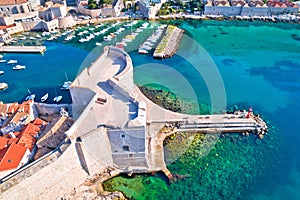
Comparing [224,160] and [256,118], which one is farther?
[256,118]

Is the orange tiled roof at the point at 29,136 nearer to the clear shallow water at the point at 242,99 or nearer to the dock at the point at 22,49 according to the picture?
the clear shallow water at the point at 242,99

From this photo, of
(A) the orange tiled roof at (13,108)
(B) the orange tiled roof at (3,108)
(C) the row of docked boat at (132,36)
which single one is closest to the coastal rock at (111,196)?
(A) the orange tiled roof at (13,108)

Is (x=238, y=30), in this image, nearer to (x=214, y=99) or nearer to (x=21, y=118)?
(x=214, y=99)

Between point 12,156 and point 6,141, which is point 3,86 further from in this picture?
point 12,156

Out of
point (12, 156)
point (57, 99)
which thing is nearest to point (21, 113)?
point (57, 99)

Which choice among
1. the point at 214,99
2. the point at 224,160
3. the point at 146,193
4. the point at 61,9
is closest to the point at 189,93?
the point at 214,99

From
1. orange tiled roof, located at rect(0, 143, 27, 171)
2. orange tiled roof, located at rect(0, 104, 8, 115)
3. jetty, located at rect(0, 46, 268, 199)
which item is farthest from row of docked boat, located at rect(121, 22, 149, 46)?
orange tiled roof, located at rect(0, 143, 27, 171)
